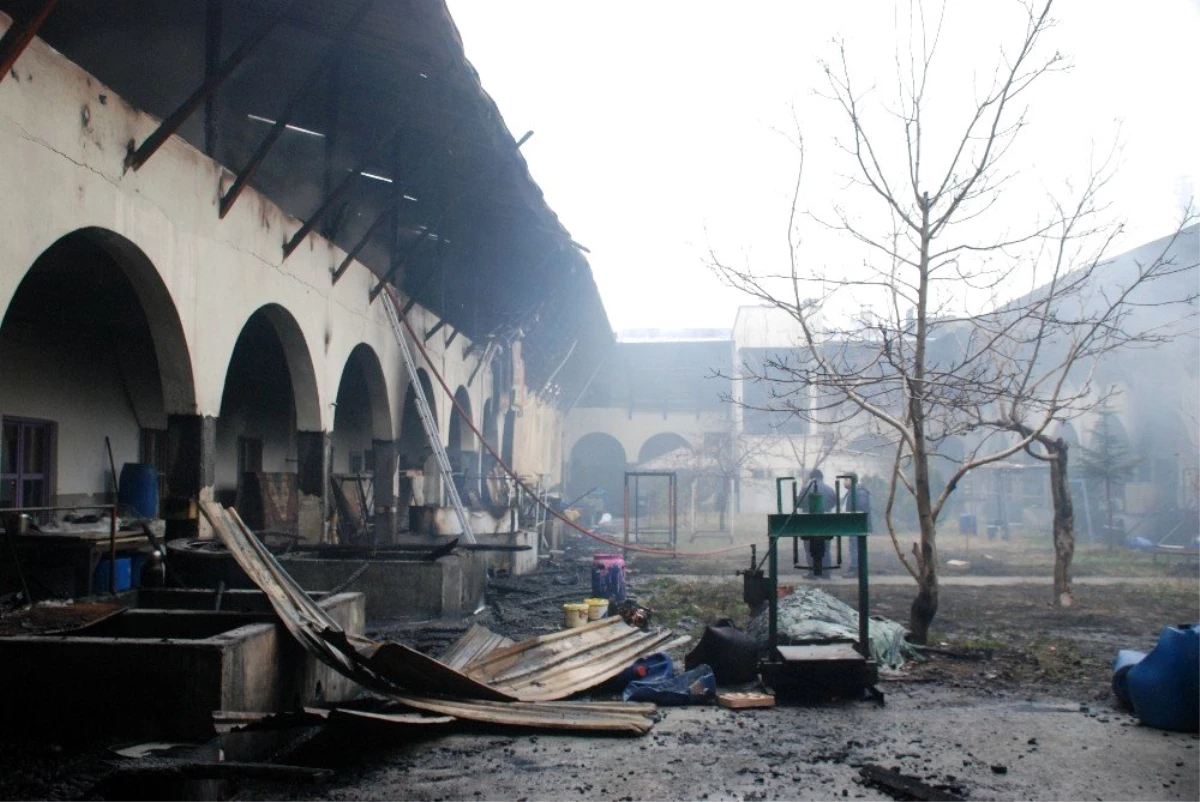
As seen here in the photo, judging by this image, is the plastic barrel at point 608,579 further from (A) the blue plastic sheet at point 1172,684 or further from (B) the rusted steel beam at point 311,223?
(A) the blue plastic sheet at point 1172,684

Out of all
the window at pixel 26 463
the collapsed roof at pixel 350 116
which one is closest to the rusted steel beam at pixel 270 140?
the collapsed roof at pixel 350 116

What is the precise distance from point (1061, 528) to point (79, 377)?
1171 cm

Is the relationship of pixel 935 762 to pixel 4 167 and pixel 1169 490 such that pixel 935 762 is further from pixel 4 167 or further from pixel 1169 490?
pixel 1169 490

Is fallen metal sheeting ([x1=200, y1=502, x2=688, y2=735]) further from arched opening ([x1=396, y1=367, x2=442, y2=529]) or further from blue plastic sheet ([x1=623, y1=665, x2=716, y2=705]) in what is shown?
arched opening ([x1=396, y1=367, x2=442, y2=529])

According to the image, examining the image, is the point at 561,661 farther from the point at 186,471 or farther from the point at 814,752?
the point at 186,471

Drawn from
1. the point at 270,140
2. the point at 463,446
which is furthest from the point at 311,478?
the point at 463,446

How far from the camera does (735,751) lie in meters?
5.36

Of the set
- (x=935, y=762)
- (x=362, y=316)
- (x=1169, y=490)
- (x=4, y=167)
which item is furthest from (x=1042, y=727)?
(x=1169, y=490)

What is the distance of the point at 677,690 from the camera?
259 inches

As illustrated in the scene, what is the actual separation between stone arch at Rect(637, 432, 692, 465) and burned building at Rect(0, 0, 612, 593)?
20.5 meters

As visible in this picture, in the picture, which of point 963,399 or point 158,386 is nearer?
point 963,399

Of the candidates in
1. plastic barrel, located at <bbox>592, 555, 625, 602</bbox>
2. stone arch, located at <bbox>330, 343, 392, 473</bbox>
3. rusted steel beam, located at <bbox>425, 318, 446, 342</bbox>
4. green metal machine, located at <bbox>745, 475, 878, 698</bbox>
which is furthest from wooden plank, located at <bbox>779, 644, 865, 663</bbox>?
stone arch, located at <bbox>330, 343, 392, 473</bbox>

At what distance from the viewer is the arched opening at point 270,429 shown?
10.3 metres

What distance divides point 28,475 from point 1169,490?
26925mm
